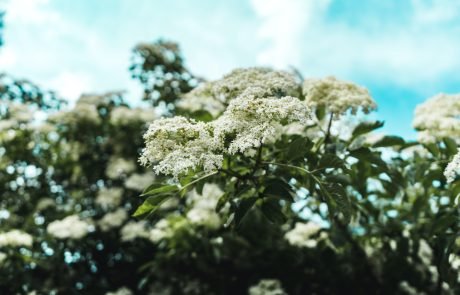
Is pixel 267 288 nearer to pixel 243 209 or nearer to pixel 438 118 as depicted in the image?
pixel 438 118

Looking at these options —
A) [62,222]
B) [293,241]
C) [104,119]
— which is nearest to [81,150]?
[104,119]

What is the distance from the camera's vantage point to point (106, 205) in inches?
212

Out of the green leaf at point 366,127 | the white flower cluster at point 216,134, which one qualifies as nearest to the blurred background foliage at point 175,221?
the green leaf at point 366,127

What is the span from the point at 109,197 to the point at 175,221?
4.32ft

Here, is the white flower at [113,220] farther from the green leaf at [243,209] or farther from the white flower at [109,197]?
the green leaf at [243,209]

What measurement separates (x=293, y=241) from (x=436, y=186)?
1.33m

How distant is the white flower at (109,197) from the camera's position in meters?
5.23

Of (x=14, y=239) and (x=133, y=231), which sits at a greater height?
(x=133, y=231)

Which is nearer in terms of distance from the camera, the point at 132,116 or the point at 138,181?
the point at 138,181

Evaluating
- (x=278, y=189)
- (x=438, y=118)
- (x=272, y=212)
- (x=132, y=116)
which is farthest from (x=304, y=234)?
(x=132, y=116)

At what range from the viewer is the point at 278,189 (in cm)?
225

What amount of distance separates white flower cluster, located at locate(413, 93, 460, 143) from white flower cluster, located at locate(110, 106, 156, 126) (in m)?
2.86

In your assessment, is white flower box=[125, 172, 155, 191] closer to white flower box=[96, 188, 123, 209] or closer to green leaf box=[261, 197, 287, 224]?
white flower box=[96, 188, 123, 209]

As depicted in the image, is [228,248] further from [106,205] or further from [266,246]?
[106,205]
